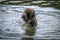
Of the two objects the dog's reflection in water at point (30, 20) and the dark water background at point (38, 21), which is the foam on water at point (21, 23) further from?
the dog's reflection in water at point (30, 20)

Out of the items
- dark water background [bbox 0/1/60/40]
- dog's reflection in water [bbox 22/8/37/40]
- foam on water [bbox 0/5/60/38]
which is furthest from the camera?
dog's reflection in water [bbox 22/8/37/40]

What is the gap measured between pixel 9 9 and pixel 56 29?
323cm

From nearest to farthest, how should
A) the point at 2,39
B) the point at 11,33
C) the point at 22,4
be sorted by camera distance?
1. the point at 2,39
2. the point at 11,33
3. the point at 22,4

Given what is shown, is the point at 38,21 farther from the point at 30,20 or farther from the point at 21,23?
Answer: the point at 30,20

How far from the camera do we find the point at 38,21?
8.71 m

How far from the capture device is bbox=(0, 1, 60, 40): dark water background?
7090 millimetres

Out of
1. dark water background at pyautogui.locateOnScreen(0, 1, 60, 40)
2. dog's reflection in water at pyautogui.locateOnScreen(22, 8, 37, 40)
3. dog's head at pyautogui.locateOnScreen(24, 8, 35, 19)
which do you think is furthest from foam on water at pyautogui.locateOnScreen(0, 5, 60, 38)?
dog's head at pyautogui.locateOnScreen(24, 8, 35, 19)

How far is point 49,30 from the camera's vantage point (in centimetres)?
773

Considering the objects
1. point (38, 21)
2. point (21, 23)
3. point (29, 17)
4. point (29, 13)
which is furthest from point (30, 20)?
point (38, 21)

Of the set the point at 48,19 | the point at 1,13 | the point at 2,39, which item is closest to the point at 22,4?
the point at 1,13

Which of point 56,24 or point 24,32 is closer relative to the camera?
point 24,32

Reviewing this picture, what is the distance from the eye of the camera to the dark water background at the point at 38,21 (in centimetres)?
709

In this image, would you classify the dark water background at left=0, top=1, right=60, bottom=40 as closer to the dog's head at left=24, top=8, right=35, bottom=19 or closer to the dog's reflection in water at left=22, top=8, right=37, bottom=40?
the dog's reflection in water at left=22, top=8, right=37, bottom=40

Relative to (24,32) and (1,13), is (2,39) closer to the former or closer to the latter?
(24,32)
